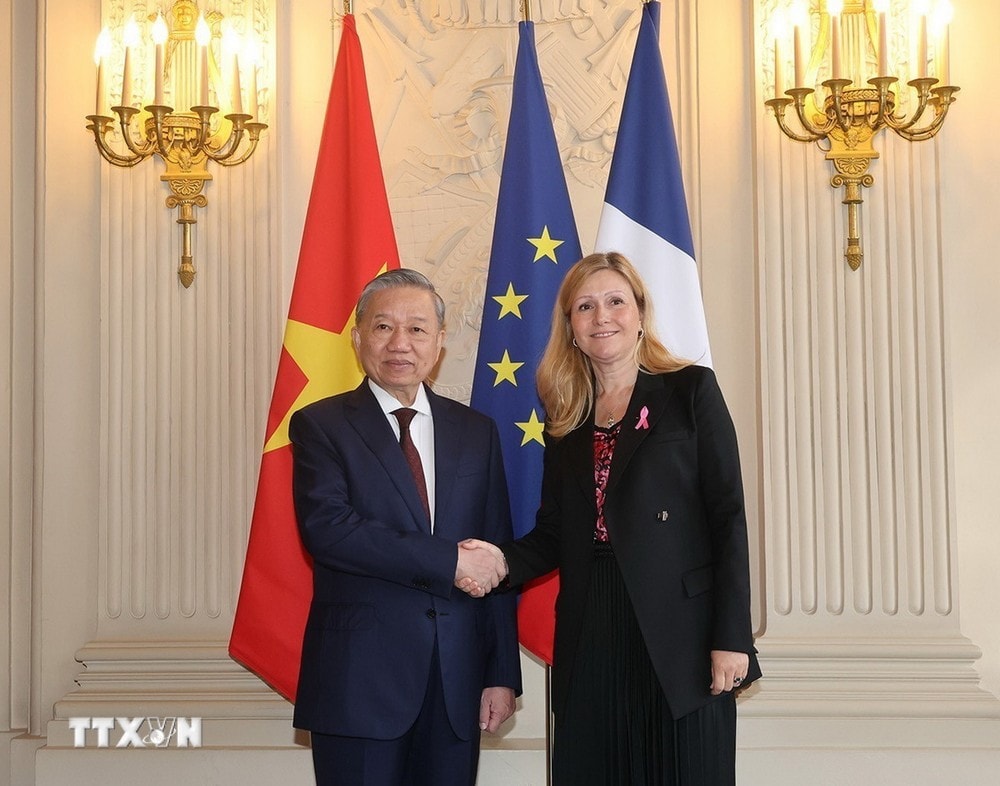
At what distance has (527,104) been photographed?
3.79 metres

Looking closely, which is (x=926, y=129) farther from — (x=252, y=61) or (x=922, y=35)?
(x=252, y=61)

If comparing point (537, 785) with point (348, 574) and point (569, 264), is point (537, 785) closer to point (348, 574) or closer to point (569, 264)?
point (348, 574)

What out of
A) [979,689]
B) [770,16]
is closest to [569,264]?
[770,16]

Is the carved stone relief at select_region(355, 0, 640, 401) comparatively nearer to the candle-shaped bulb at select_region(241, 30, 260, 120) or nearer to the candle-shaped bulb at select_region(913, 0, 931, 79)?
the candle-shaped bulb at select_region(241, 30, 260, 120)

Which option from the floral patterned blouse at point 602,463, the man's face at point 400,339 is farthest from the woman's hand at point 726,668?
the man's face at point 400,339

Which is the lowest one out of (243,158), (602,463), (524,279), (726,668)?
(726,668)

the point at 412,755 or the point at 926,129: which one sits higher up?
the point at 926,129

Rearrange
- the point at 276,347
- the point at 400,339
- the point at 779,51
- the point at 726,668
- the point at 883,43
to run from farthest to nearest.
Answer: the point at 276,347, the point at 779,51, the point at 883,43, the point at 400,339, the point at 726,668

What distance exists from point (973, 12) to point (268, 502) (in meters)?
2.86

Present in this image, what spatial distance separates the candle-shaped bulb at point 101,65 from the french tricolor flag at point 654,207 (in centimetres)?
171

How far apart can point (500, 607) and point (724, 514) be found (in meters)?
0.67

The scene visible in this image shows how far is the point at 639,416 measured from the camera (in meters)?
2.76

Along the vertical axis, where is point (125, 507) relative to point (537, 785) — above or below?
above

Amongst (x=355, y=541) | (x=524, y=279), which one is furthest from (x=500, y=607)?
(x=524, y=279)
